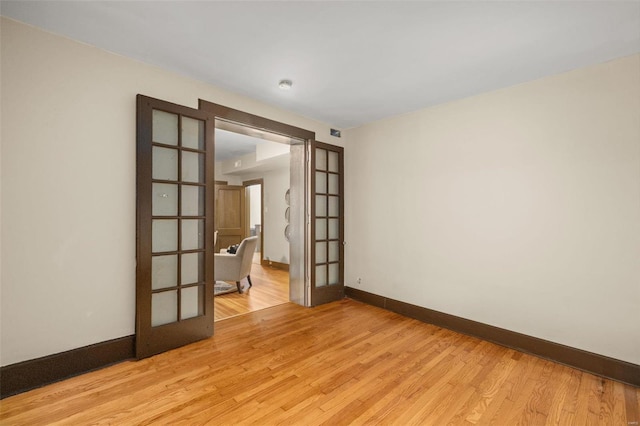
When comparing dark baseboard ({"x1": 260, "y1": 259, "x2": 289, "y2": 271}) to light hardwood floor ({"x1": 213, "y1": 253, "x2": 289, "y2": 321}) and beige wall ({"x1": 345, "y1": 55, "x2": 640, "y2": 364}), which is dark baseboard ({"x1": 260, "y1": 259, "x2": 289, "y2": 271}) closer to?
light hardwood floor ({"x1": 213, "y1": 253, "x2": 289, "y2": 321})

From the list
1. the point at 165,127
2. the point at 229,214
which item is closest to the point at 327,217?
the point at 165,127

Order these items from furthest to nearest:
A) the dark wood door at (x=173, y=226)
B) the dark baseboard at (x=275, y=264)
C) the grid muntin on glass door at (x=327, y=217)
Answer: the dark baseboard at (x=275, y=264) < the grid muntin on glass door at (x=327, y=217) < the dark wood door at (x=173, y=226)

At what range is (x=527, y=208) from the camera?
8.73ft

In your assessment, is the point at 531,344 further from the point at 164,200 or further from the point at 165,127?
the point at 165,127

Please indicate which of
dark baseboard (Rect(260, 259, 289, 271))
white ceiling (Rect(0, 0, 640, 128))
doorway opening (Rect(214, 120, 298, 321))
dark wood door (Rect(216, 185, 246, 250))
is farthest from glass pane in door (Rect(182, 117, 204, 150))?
dark wood door (Rect(216, 185, 246, 250))

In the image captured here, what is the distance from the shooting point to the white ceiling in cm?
178

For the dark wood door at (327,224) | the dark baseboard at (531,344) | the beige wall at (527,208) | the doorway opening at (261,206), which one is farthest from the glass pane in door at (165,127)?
the dark baseboard at (531,344)

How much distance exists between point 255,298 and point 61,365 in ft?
7.80

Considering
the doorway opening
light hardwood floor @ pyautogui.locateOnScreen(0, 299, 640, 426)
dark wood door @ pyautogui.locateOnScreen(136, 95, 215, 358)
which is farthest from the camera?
the doorway opening

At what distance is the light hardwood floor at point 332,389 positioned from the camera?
68.2 inches

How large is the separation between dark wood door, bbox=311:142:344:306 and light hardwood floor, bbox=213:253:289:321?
0.66m

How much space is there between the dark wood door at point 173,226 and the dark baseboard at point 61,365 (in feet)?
0.47

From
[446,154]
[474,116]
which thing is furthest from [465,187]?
[474,116]

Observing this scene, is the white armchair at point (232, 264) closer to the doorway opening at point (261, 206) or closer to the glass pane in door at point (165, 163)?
the doorway opening at point (261, 206)
